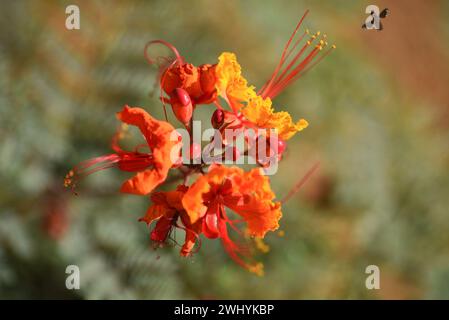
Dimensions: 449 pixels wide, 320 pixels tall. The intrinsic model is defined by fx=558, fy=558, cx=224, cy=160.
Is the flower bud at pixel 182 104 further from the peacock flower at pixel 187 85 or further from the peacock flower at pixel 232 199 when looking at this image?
the peacock flower at pixel 232 199

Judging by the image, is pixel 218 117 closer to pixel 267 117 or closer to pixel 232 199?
pixel 267 117

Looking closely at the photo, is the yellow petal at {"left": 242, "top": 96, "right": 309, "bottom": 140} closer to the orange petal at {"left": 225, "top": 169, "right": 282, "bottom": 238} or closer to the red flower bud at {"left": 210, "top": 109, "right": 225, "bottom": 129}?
the red flower bud at {"left": 210, "top": 109, "right": 225, "bottom": 129}

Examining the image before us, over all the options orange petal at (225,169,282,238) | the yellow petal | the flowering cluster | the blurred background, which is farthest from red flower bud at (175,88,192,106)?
the blurred background

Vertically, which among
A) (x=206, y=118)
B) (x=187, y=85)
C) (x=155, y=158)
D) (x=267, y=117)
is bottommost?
(x=155, y=158)

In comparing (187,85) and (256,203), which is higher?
(187,85)

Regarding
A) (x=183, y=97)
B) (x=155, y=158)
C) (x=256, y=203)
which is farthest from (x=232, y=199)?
(x=183, y=97)

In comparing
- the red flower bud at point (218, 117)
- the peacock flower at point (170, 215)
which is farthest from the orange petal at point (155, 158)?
the red flower bud at point (218, 117)

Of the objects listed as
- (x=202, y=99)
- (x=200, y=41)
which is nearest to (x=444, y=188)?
(x=200, y=41)
